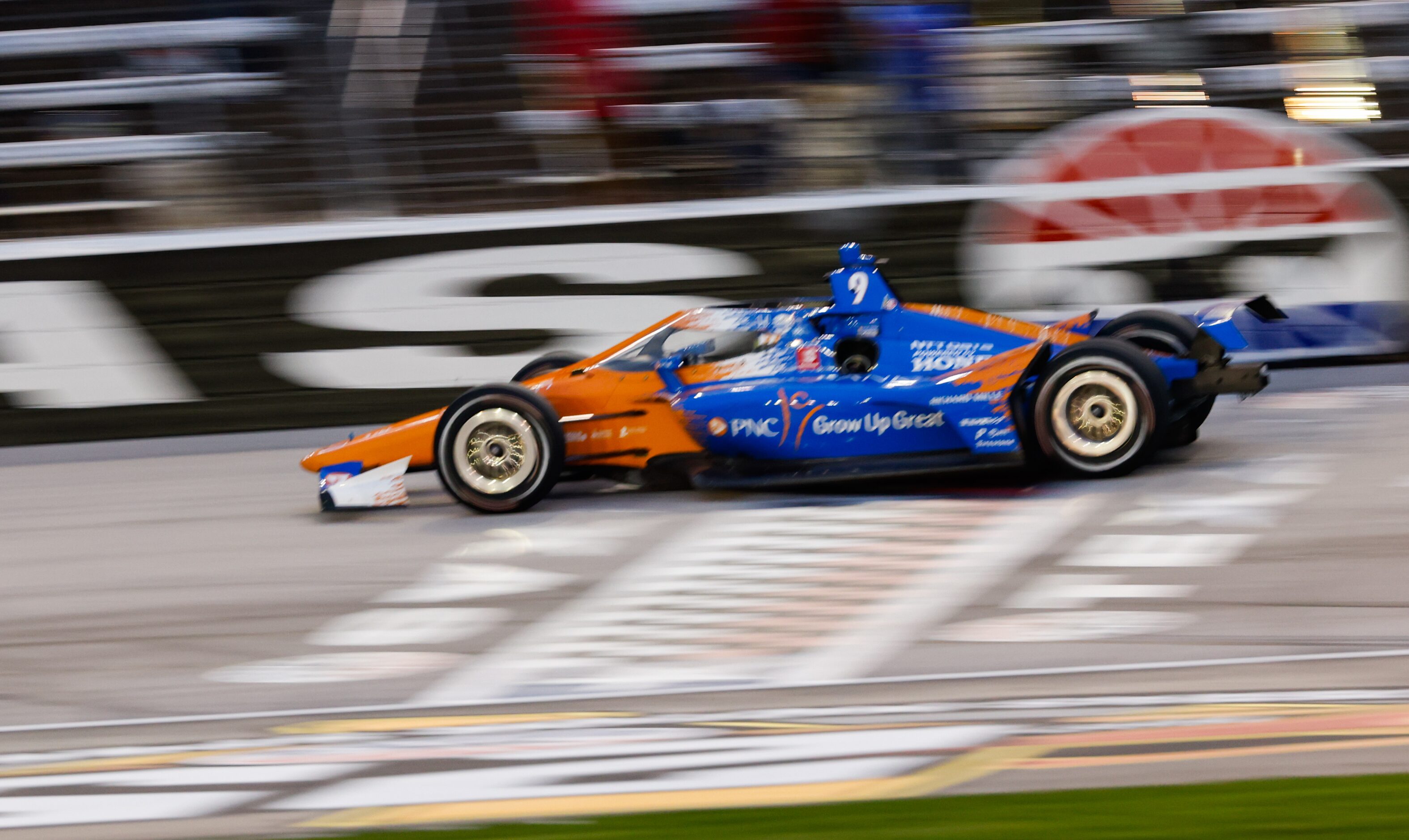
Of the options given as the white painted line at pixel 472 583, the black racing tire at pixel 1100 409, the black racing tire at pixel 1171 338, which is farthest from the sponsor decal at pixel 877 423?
the white painted line at pixel 472 583

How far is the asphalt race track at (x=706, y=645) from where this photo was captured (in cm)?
398

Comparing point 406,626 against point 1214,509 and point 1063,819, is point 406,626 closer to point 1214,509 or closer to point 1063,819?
point 1063,819

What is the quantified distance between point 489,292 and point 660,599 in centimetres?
428

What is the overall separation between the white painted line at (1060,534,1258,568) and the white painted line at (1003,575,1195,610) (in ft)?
0.63

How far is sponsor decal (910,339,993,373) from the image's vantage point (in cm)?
700

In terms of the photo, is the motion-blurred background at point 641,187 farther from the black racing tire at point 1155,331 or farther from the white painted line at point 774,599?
the white painted line at point 774,599

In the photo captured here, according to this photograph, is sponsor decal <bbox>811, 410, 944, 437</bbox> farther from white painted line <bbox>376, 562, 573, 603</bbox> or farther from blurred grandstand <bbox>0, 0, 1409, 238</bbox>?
blurred grandstand <bbox>0, 0, 1409, 238</bbox>

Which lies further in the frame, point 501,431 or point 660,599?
point 501,431

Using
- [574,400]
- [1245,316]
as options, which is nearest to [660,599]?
[574,400]

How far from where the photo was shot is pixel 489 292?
9742mm

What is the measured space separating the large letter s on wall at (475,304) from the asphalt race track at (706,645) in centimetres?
176

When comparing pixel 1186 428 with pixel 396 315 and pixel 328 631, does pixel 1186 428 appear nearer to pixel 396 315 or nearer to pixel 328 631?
pixel 328 631

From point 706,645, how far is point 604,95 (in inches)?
226

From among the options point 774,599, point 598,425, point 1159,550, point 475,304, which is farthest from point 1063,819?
point 475,304
